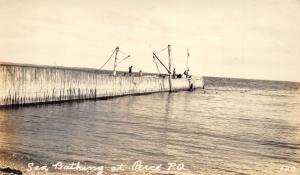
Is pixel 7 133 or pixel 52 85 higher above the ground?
pixel 52 85

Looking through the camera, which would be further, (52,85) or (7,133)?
(52,85)

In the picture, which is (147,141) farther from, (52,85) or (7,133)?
(52,85)

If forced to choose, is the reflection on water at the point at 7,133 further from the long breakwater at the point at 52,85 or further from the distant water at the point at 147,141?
the long breakwater at the point at 52,85

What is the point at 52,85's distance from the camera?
24375 mm

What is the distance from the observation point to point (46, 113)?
67.4 ft

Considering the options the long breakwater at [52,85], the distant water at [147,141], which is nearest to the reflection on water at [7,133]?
the distant water at [147,141]

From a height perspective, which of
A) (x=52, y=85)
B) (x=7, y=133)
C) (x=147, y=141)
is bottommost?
(x=147, y=141)

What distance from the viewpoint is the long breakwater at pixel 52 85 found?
20469mm

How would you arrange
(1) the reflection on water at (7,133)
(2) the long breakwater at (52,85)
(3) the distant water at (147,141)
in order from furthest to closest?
1. (2) the long breakwater at (52,85)
2. (1) the reflection on water at (7,133)
3. (3) the distant water at (147,141)

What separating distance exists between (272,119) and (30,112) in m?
14.9

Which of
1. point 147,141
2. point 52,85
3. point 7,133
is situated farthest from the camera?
point 52,85

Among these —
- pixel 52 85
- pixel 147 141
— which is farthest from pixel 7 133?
pixel 52 85

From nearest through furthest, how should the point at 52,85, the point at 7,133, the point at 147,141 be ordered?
the point at 7,133 → the point at 147,141 → the point at 52,85

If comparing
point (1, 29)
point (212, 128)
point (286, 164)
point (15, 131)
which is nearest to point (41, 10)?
point (1, 29)
